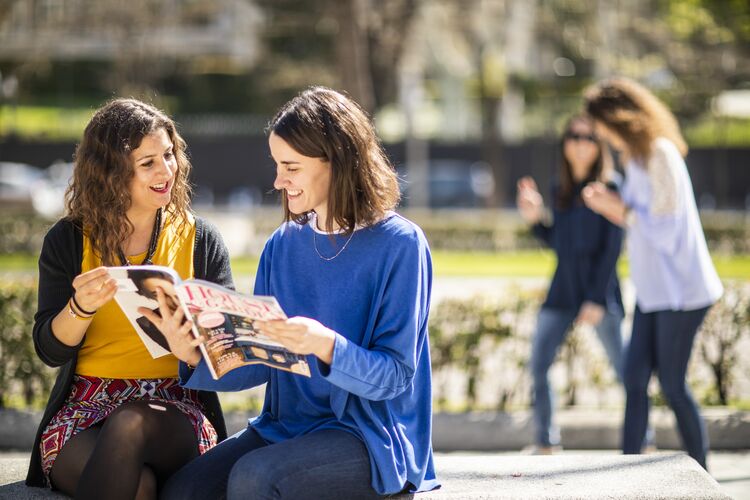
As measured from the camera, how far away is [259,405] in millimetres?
6055

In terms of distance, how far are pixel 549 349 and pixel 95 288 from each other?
10.1 ft

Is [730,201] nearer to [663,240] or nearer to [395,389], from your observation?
[663,240]

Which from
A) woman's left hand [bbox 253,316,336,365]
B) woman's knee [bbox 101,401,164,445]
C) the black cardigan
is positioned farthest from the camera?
the black cardigan

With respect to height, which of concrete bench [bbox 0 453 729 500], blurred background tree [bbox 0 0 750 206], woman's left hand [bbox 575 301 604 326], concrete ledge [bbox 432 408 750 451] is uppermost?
blurred background tree [bbox 0 0 750 206]

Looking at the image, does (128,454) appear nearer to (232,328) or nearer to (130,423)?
(130,423)

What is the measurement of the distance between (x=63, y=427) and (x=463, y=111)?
3584cm

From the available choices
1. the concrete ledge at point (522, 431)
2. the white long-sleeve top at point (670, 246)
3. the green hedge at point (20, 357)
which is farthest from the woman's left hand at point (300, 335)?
the green hedge at point (20, 357)

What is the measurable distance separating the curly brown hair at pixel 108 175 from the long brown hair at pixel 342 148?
0.58 metres

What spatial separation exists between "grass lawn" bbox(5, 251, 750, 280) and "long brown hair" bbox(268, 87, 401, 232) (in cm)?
1009

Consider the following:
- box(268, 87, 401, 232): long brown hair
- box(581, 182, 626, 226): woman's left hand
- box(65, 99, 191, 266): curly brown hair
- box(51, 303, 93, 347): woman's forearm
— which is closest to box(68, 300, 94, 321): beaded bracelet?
box(51, 303, 93, 347): woman's forearm

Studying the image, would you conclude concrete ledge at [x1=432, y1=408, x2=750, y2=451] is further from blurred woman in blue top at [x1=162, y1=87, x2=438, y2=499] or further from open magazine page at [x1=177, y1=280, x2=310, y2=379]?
open magazine page at [x1=177, y1=280, x2=310, y2=379]

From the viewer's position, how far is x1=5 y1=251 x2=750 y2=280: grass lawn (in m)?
13.8

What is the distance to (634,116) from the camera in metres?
4.68

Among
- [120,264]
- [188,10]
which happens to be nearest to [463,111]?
[188,10]
